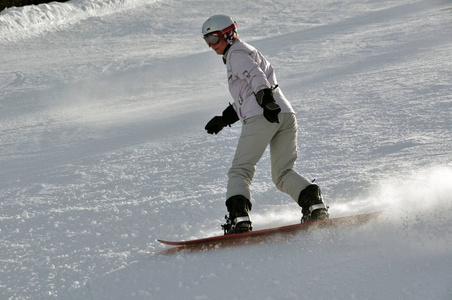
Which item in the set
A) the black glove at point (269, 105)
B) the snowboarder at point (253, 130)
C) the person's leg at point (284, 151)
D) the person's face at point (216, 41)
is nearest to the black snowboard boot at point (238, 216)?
the snowboarder at point (253, 130)

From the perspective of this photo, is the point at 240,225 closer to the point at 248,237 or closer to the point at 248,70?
the point at 248,237

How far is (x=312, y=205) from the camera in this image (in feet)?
11.6

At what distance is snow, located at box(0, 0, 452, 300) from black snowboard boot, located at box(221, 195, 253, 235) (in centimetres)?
17

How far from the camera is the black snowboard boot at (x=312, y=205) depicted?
139 inches

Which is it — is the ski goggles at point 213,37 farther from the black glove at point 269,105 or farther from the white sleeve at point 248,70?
the black glove at point 269,105

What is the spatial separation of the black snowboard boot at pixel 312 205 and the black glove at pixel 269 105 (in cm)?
47

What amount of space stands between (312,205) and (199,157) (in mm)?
2388

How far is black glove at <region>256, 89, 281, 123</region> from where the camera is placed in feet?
11.3

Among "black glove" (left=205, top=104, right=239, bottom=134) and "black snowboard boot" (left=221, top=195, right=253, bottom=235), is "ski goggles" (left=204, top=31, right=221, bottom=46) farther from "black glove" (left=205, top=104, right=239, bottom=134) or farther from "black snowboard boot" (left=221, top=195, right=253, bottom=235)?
"black snowboard boot" (left=221, top=195, right=253, bottom=235)

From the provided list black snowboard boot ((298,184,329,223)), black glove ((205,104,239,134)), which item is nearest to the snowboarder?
black snowboard boot ((298,184,329,223))

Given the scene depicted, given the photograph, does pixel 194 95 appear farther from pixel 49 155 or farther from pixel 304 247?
pixel 304 247

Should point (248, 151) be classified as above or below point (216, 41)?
below

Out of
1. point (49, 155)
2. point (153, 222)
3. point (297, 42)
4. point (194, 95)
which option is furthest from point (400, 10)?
point (153, 222)

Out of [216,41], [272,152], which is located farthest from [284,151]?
[216,41]
